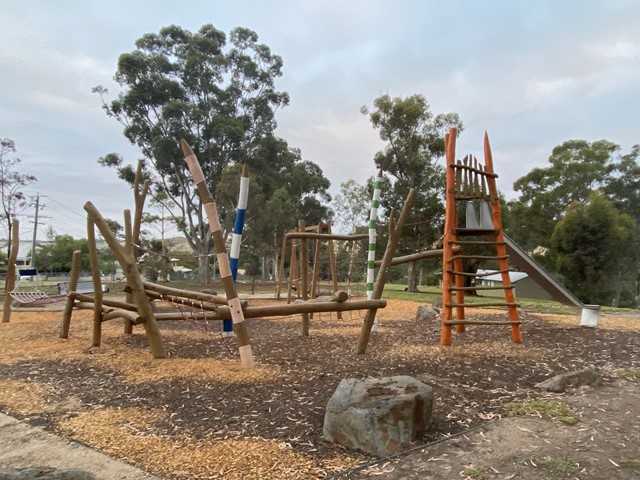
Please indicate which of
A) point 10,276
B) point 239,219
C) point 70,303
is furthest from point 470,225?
point 10,276

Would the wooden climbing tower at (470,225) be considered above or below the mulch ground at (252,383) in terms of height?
above

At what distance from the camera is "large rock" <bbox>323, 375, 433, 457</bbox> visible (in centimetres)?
275

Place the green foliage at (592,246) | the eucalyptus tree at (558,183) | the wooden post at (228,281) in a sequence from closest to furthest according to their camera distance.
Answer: the wooden post at (228,281) → the green foliage at (592,246) → the eucalyptus tree at (558,183)

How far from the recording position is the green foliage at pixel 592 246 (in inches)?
801

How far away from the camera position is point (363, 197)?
117 ft

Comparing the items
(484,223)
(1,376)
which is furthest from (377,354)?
(1,376)

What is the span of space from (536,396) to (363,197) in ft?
106

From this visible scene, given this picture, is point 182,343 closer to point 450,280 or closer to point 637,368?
point 450,280

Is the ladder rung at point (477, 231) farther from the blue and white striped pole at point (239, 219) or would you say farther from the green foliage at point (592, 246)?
the green foliage at point (592, 246)

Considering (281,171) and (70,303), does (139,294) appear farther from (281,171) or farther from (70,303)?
(281,171)

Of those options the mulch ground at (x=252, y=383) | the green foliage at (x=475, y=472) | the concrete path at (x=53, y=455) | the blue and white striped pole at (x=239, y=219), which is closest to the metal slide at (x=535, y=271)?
the mulch ground at (x=252, y=383)

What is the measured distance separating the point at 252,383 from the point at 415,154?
2048cm

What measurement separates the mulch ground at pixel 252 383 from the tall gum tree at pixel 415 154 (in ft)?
53.0

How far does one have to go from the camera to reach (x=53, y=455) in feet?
8.82
